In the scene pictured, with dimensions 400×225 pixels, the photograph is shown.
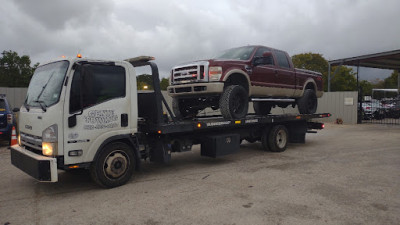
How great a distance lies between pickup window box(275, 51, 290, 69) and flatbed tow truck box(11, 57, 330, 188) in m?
3.82

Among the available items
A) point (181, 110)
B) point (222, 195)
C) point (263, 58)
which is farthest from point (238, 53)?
point (222, 195)

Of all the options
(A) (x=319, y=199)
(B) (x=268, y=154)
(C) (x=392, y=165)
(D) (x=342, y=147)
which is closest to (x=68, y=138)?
(A) (x=319, y=199)

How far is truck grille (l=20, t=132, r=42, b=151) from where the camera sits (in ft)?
15.6

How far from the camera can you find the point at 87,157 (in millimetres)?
4910

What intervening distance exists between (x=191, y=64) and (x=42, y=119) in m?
3.54

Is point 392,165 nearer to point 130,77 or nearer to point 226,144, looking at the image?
point 226,144

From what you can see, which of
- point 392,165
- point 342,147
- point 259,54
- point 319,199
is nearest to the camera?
point 319,199

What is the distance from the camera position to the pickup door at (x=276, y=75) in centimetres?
808

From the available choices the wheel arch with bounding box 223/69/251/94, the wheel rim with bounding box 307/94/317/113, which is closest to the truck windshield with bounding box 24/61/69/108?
the wheel arch with bounding box 223/69/251/94

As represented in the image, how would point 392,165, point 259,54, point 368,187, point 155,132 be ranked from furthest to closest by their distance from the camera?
point 259,54 < point 392,165 < point 155,132 < point 368,187

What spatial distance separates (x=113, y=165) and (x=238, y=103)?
3571 mm

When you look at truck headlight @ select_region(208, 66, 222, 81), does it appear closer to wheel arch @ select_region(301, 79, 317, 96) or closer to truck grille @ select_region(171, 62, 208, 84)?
truck grille @ select_region(171, 62, 208, 84)

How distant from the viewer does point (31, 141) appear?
498 cm

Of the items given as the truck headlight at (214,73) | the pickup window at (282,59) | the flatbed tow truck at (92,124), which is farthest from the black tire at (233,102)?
the pickup window at (282,59)
